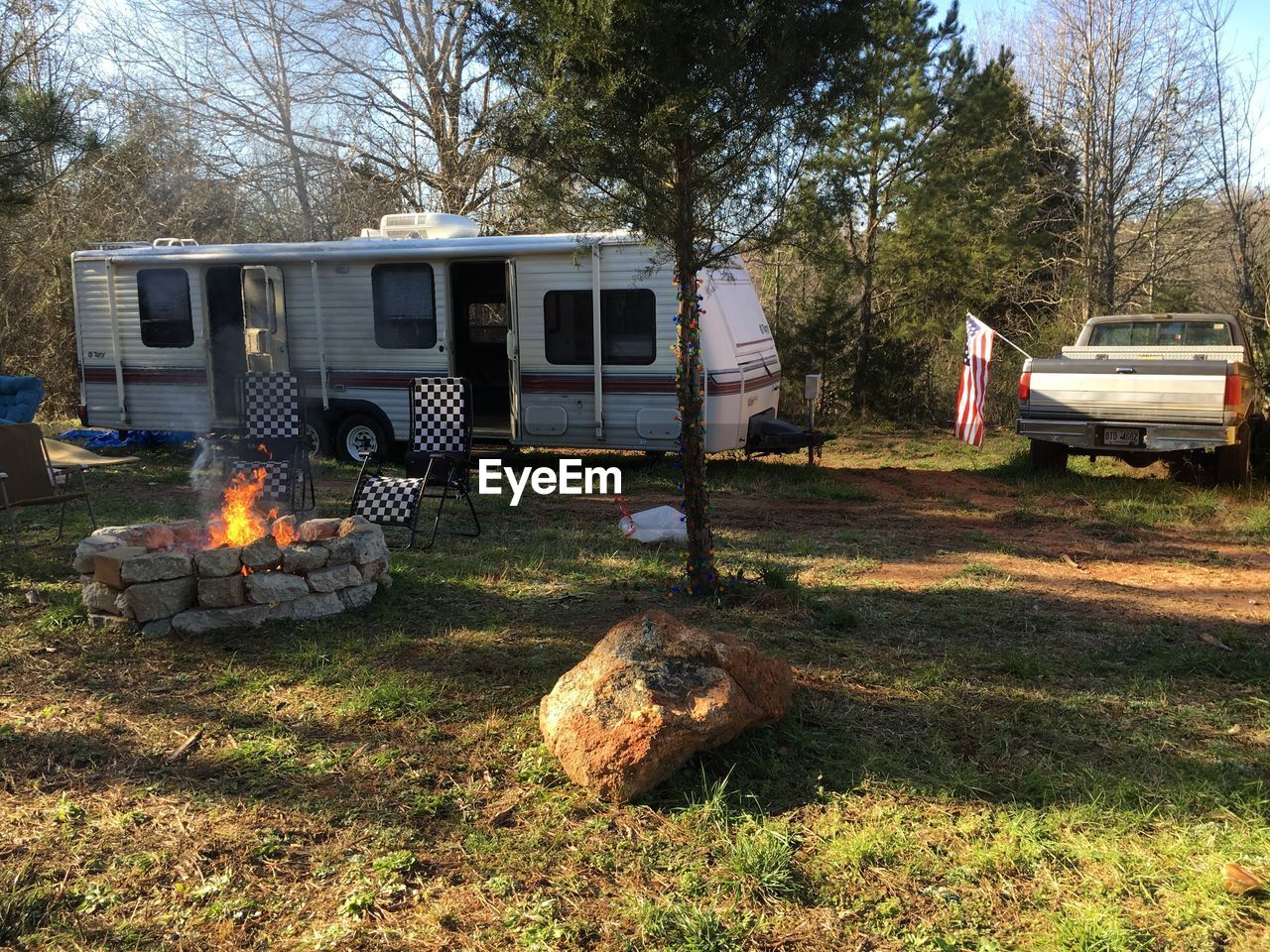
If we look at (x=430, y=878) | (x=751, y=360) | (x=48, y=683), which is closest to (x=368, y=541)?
(x=48, y=683)

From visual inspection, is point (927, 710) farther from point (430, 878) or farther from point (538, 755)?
point (430, 878)

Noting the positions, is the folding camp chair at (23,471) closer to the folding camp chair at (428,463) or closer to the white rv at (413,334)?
the folding camp chair at (428,463)

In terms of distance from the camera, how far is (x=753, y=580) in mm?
5559

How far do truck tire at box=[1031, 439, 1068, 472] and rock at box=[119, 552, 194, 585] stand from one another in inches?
323

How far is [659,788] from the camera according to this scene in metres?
3.34

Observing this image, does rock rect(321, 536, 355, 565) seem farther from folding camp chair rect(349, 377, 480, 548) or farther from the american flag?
the american flag

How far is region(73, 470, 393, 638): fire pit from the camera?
4809 millimetres

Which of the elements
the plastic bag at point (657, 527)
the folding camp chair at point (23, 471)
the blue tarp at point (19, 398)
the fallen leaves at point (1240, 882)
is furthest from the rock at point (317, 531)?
the blue tarp at point (19, 398)

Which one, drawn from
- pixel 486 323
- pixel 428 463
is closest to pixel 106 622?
pixel 428 463

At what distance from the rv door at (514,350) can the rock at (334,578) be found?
4871 mm

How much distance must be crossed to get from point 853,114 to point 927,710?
3083 millimetres

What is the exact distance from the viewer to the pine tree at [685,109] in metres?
4.29

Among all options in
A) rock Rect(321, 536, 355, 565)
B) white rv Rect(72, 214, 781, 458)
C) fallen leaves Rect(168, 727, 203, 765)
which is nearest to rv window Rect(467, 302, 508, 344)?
white rv Rect(72, 214, 781, 458)

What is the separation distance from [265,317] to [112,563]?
21.3ft
